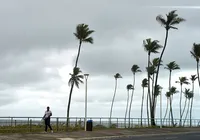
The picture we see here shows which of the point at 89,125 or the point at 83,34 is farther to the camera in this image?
the point at 83,34

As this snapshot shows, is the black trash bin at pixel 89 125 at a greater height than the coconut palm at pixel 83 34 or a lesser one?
lesser

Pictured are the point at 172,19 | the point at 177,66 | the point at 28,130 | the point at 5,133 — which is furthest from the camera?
the point at 177,66

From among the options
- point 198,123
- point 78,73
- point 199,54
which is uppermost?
point 199,54

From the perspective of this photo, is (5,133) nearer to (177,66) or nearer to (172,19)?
(172,19)

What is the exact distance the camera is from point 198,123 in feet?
211

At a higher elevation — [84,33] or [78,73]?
[84,33]

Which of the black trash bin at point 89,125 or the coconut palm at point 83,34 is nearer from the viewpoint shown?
the black trash bin at point 89,125

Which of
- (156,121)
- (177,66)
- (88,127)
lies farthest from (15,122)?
(177,66)

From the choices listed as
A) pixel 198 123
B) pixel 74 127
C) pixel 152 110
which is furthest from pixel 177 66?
pixel 74 127

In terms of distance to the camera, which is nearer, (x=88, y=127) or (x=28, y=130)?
(x=28, y=130)

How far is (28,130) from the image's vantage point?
3156 centimetres

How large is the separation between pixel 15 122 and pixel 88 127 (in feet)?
25.1

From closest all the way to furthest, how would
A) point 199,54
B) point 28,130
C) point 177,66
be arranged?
1. point 28,130
2. point 199,54
3. point 177,66

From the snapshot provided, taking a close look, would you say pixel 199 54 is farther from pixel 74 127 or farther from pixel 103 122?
pixel 74 127
